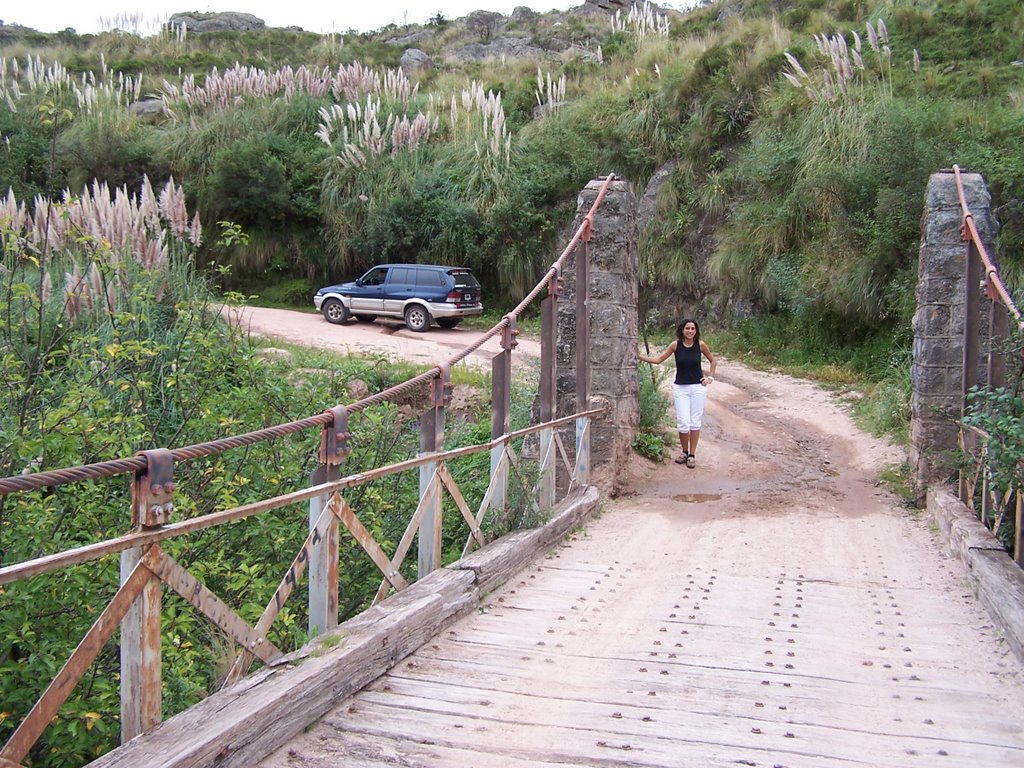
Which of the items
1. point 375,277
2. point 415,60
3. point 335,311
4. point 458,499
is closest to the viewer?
point 458,499

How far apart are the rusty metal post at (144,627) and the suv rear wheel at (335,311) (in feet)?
53.2

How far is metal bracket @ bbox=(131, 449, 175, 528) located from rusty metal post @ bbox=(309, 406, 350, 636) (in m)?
0.96

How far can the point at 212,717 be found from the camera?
289cm

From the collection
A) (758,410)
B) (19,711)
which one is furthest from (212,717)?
(758,410)

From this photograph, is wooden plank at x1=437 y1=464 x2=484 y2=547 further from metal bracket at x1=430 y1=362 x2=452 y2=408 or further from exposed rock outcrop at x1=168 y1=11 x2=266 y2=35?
exposed rock outcrop at x1=168 y1=11 x2=266 y2=35

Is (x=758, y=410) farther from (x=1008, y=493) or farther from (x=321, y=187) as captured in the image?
(x=321, y=187)

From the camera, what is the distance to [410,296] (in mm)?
18031

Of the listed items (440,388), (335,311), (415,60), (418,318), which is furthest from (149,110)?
(440,388)

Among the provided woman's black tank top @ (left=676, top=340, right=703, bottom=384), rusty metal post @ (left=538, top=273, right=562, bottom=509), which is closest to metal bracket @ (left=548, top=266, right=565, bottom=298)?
rusty metal post @ (left=538, top=273, right=562, bottom=509)

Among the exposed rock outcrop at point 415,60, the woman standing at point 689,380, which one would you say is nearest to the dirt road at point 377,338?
the woman standing at point 689,380

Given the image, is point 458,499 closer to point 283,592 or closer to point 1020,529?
point 283,592

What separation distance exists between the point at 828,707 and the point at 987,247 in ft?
18.0

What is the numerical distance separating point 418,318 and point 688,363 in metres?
9.21

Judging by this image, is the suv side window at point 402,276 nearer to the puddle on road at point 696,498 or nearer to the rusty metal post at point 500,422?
the puddle on road at point 696,498
